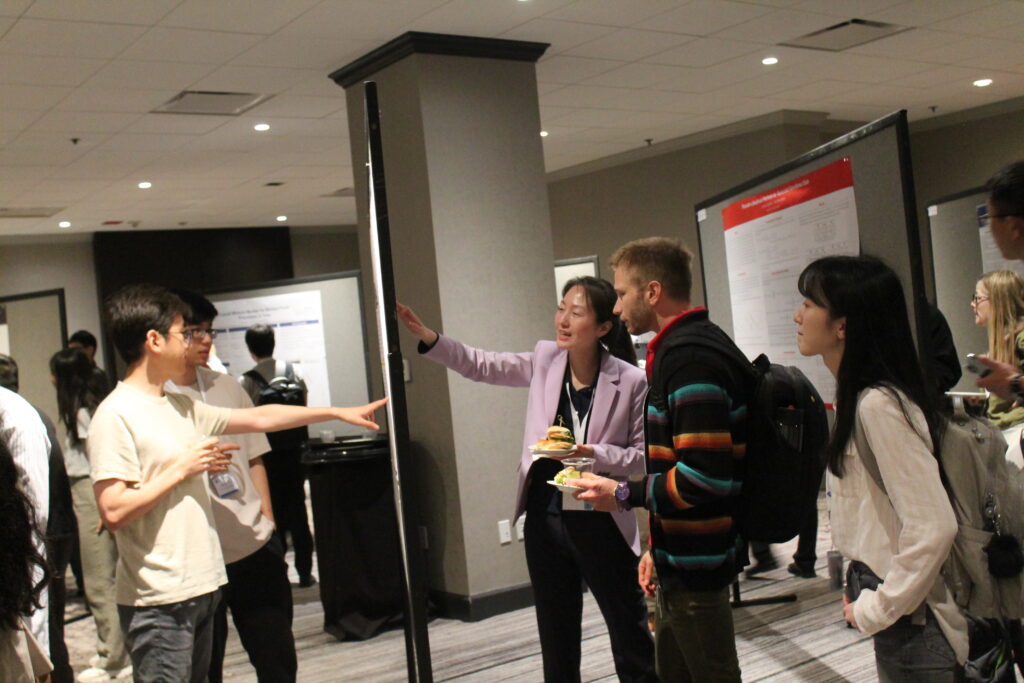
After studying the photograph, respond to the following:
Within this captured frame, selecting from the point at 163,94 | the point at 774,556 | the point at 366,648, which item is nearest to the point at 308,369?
the point at 163,94

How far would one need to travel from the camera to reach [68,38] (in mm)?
4500

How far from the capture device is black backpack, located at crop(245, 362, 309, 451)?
5.93 metres

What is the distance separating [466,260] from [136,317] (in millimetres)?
2679

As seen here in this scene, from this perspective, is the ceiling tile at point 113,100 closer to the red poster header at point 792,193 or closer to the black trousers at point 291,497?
the black trousers at point 291,497

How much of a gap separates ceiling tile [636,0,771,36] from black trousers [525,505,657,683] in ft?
10.1

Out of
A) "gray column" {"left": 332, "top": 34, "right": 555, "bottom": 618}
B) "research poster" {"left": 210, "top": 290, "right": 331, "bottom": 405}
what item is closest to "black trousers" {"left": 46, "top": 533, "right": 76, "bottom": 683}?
"gray column" {"left": 332, "top": 34, "right": 555, "bottom": 618}

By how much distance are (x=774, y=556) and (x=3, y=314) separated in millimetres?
5649

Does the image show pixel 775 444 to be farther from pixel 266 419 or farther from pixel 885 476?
pixel 266 419

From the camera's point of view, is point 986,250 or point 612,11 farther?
point 986,250

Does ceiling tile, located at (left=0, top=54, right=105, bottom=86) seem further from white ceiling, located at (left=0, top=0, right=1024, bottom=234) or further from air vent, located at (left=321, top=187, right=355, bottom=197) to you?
air vent, located at (left=321, top=187, right=355, bottom=197)

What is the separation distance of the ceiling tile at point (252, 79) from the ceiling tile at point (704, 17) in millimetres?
1986

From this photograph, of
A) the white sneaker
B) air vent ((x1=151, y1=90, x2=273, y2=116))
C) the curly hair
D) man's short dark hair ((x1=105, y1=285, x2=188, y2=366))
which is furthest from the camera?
air vent ((x1=151, y1=90, x2=273, y2=116))

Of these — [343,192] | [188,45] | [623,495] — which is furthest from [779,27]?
[343,192]

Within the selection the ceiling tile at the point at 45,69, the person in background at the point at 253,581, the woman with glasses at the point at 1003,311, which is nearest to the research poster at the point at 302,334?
the ceiling tile at the point at 45,69
